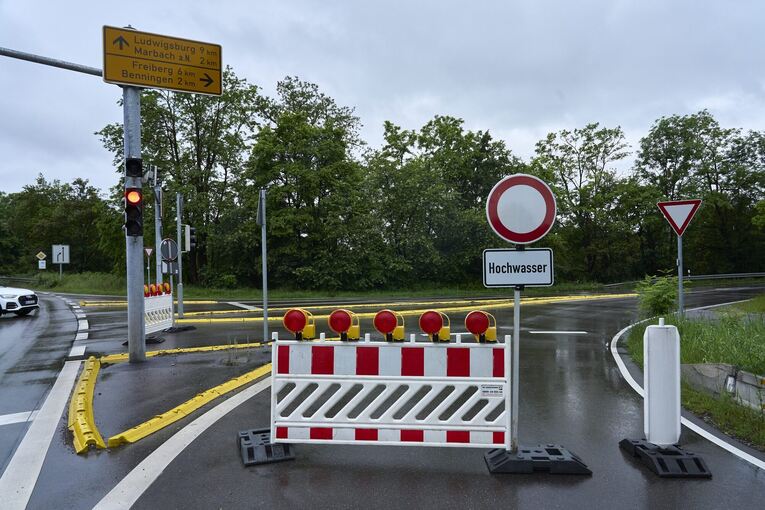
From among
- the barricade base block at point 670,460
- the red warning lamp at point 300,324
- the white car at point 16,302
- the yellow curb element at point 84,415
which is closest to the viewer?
the barricade base block at point 670,460

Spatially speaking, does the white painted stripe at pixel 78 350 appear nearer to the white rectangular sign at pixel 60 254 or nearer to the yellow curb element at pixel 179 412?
the yellow curb element at pixel 179 412

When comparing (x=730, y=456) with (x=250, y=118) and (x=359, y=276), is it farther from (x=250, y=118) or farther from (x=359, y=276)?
(x=250, y=118)

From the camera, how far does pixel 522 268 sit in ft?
14.0

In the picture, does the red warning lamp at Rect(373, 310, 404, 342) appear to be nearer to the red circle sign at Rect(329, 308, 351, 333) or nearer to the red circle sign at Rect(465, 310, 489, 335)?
the red circle sign at Rect(329, 308, 351, 333)

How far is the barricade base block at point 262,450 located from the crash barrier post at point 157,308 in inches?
295

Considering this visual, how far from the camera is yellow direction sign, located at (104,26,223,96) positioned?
25.6 ft

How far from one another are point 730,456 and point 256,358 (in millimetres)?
6759

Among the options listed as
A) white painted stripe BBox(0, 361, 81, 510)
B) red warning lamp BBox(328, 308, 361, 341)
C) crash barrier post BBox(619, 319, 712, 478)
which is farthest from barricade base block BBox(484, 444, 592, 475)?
white painted stripe BBox(0, 361, 81, 510)

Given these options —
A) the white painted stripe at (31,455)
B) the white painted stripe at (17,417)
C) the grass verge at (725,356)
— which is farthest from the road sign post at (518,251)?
the white painted stripe at (17,417)

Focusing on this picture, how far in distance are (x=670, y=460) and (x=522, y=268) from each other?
197 centimetres

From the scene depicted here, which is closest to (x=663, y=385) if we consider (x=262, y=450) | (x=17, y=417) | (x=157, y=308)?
(x=262, y=450)

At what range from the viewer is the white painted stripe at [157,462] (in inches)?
137

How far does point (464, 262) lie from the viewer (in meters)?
32.6

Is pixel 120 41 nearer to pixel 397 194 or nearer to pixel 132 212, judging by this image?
pixel 132 212
